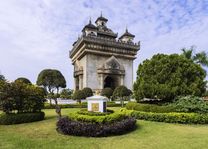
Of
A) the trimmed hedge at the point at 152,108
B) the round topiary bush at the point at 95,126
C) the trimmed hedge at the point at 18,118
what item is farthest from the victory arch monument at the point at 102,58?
the round topiary bush at the point at 95,126

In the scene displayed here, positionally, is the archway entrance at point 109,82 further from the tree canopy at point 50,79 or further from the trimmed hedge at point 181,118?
the trimmed hedge at point 181,118

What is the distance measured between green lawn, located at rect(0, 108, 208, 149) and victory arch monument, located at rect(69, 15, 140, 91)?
98.4 feet

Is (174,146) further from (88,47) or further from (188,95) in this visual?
(88,47)

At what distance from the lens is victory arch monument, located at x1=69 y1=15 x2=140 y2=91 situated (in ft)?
137

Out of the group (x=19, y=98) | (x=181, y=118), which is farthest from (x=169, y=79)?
(x=19, y=98)

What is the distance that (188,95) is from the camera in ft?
54.5

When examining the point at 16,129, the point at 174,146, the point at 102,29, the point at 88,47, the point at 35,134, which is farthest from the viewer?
the point at 102,29

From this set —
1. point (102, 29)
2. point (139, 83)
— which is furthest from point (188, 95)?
point (102, 29)

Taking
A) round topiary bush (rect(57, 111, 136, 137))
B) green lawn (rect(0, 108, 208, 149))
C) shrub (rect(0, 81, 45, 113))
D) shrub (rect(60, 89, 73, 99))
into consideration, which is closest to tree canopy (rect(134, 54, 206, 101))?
green lawn (rect(0, 108, 208, 149))

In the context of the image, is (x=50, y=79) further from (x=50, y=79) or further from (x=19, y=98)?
(x=19, y=98)

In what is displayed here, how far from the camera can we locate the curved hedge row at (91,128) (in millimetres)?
10445

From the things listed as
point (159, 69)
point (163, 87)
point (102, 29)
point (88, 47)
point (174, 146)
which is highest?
point (102, 29)

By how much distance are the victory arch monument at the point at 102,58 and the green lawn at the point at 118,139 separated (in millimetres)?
30003

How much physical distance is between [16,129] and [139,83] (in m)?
11.0
